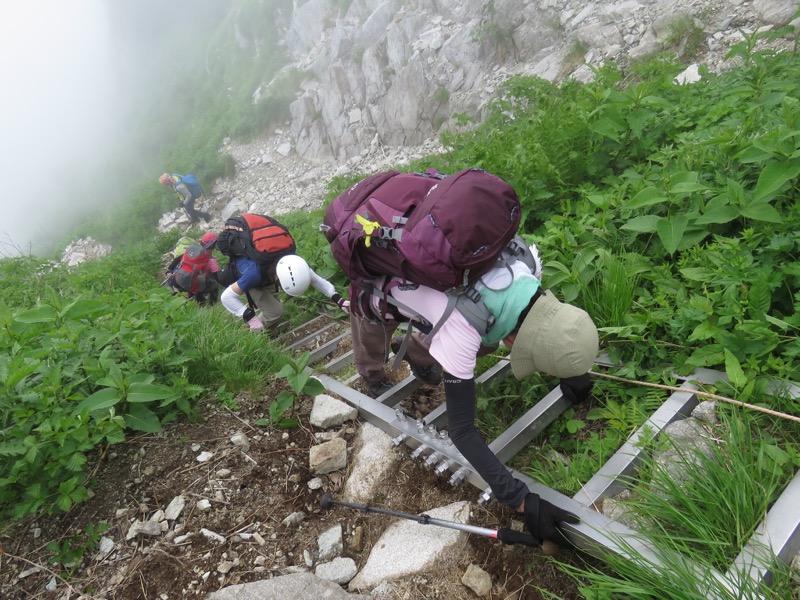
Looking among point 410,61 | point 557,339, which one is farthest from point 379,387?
point 410,61

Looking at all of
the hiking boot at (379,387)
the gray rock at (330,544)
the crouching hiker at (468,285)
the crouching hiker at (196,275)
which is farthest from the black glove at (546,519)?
the crouching hiker at (196,275)

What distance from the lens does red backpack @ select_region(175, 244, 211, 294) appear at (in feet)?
22.9

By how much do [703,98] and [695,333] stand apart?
3112mm

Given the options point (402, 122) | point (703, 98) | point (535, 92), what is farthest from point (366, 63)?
point (703, 98)

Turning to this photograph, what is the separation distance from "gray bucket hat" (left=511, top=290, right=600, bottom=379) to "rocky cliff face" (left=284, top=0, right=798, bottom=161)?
8.13 m

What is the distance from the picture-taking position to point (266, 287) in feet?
18.2

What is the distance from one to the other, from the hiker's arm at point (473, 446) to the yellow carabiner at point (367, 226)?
803mm

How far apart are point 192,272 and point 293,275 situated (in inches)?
146

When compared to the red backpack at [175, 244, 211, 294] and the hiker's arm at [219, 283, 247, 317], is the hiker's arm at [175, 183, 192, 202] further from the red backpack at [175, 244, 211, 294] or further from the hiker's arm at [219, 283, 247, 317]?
the hiker's arm at [219, 283, 247, 317]

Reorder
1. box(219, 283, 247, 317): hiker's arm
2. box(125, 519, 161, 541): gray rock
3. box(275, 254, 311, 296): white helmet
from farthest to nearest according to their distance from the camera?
1. box(219, 283, 247, 317): hiker's arm
2. box(275, 254, 311, 296): white helmet
3. box(125, 519, 161, 541): gray rock

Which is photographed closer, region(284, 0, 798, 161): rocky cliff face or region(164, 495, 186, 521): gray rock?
region(164, 495, 186, 521): gray rock

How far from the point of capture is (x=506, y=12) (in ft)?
53.7

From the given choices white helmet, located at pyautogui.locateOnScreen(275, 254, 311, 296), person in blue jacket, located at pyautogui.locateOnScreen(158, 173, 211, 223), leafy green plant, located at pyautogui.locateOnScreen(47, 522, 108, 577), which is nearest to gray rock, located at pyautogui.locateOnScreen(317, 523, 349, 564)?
leafy green plant, located at pyautogui.locateOnScreen(47, 522, 108, 577)

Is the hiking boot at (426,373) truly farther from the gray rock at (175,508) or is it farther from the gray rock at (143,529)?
the gray rock at (143,529)
